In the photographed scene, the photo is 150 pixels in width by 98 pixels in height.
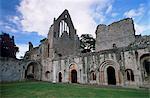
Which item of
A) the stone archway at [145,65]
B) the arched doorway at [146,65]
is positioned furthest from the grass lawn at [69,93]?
the arched doorway at [146,65]

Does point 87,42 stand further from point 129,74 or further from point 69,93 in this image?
point 69,93

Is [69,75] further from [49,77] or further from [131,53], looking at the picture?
[131,53]

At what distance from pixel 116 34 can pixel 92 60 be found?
871cm

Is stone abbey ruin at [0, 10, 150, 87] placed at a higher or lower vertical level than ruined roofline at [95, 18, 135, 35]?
lower

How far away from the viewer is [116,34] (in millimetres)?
27141

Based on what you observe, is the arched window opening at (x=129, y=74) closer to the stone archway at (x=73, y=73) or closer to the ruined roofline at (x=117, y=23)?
the stone archway at (x=73, y=73)

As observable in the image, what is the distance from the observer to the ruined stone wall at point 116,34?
2561 centimetres

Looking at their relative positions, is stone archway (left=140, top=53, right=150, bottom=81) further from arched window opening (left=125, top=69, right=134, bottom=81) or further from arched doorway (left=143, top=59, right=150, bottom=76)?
arched window opening (left=125, top=69, right=134, bottom=81)

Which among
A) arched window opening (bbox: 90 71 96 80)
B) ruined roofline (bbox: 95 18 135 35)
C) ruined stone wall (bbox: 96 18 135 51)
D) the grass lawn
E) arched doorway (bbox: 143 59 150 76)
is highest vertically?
ruined roofline (bbox: 95 18 135 35)

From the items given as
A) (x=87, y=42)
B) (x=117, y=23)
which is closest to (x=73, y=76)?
(x=117, y=23)

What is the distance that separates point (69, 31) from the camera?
1331 inches

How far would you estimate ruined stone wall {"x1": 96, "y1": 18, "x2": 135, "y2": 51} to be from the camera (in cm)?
2561

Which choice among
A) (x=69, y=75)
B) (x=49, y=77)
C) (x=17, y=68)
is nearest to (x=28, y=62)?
(x=17, y=68)

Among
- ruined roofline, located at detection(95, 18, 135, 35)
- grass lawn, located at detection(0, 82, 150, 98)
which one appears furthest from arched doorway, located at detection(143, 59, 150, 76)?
ruined roofline, located at detection(95, 18, 135, 35)
